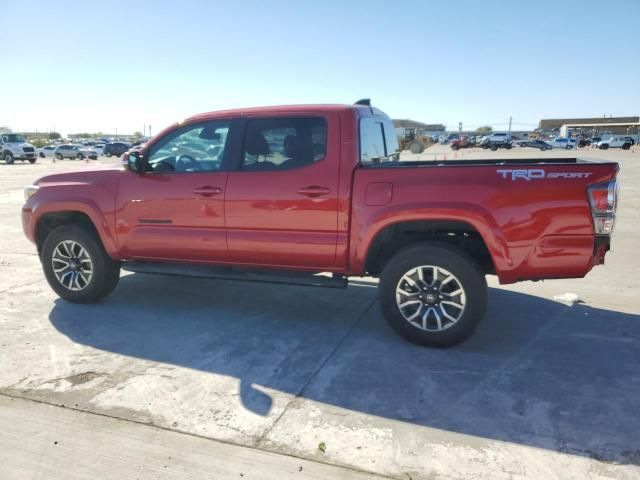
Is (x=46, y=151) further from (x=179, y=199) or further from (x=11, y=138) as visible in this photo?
(x=179, y=199)

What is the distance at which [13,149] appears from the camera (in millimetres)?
34375

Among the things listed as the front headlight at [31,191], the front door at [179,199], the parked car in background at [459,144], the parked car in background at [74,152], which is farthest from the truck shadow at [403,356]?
the parked car in background at [459,144]

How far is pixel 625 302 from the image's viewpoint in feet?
16.7

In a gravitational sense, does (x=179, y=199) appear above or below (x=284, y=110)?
below

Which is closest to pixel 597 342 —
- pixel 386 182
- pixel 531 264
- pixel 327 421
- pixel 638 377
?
pixel 638 377

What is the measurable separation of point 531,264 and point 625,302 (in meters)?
2.13

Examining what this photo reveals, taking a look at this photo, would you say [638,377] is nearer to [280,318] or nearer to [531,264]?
[531,264]

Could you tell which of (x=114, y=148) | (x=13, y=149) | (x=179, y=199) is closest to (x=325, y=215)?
(x=179, y=199)

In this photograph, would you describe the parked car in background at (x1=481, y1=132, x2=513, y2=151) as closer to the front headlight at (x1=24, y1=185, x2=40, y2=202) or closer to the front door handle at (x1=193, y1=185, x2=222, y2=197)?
the front door handle at (x1=193, y1=185, x2=222, y2=197)

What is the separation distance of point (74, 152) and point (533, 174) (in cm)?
4660

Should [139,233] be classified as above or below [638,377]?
above

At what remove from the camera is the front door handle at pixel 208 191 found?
14.6 ft

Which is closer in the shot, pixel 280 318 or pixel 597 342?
pixel 597 342

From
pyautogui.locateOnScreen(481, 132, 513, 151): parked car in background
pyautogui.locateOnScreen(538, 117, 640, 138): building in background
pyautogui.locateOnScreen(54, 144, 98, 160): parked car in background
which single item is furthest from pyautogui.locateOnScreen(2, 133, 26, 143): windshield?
pyautogui.locateOnScreen(538, 117, 640, 138): building in background
